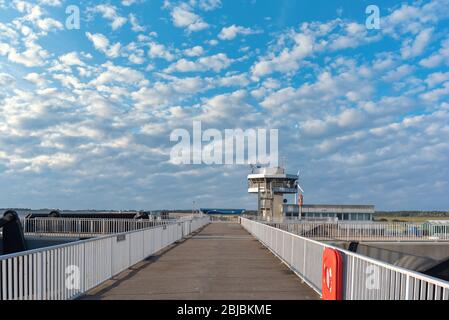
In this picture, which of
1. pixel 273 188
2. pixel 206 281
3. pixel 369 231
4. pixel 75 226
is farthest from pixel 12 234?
pixel 273 188

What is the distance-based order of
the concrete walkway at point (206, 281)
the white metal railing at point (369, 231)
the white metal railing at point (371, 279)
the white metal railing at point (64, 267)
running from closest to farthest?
the white metal railing at point (371, 279), the white metal railing at point (64, 267), the concrete walkway at point (206, 281), the white metal railing at point (369, 231)

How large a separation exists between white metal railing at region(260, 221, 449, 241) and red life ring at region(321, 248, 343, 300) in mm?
23302

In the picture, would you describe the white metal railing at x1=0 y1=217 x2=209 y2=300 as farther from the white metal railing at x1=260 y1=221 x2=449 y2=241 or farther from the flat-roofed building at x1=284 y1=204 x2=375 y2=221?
the flat-roofed building at x1=284 y1=204 x2=375 y2=221

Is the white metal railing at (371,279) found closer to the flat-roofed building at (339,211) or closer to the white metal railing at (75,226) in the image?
the white metal railing at (75,226)

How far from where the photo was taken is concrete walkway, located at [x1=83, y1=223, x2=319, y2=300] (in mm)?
9453

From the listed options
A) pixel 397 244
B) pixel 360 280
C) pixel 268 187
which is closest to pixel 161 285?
pixel 360 280

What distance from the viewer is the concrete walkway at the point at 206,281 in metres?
9.45

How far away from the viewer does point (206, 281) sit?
1129cm

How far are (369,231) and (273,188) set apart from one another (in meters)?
25.6

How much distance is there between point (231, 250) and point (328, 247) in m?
11.8

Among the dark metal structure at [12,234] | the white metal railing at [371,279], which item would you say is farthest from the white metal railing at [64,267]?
the dark metal structure at [12,234]

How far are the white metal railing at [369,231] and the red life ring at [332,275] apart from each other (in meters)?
23.3
